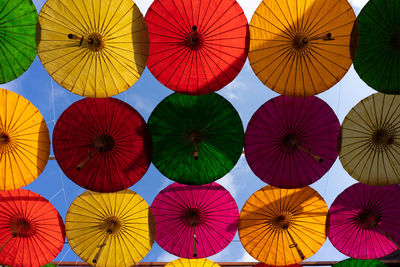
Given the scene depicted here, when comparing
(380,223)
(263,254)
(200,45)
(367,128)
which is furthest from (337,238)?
(200,45)

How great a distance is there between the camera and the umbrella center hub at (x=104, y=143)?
14.6 ft

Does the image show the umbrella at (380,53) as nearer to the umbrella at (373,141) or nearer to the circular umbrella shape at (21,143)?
the umbrella at (373,141)

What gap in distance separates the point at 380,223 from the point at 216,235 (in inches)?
123

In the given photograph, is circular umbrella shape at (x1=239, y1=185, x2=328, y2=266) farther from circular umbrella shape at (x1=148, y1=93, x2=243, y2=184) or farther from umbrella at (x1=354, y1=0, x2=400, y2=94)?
umbrella at (x1=354, y1=0, x2=400, y2=94)

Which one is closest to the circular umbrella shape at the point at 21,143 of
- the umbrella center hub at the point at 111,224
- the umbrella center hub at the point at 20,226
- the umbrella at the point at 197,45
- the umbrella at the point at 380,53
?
the umbrella center hub at the point at 20,226

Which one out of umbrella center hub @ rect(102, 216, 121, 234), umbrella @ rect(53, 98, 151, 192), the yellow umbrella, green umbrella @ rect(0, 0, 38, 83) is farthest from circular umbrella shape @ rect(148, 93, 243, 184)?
green umbrella @ rect(0, 0, 38, 83)

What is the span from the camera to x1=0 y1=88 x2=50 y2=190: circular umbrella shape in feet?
14.8

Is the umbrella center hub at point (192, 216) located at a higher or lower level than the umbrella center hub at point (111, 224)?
higher

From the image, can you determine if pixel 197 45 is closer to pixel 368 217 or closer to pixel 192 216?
pixel 192 216

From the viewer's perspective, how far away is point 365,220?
5363 millimetres

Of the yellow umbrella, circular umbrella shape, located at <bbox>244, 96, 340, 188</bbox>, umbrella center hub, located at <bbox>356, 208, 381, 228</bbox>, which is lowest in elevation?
the yellow umbrella

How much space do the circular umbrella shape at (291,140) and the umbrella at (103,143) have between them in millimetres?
1775

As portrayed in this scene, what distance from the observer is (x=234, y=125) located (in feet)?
14.9

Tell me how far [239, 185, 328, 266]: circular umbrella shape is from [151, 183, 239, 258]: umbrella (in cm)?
31
